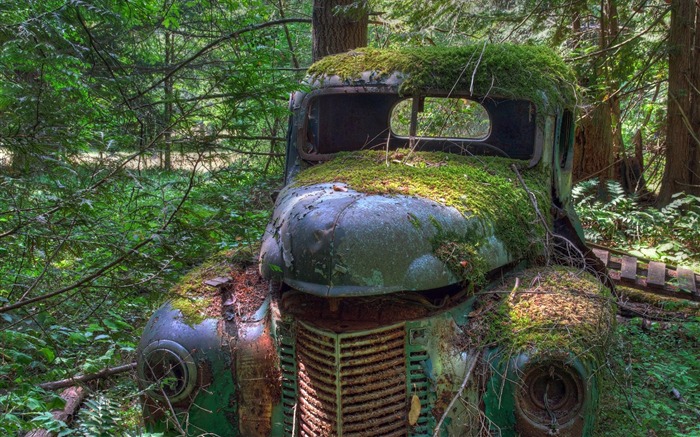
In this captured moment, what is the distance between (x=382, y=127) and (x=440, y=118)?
1.28 metres

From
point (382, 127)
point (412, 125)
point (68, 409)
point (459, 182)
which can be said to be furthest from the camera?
point (382, 127)

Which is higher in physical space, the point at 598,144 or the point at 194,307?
the point at 598,144

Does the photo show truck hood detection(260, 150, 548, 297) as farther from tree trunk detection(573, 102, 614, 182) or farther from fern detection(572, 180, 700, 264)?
tree trunk detection(573, 102, 614, 182)

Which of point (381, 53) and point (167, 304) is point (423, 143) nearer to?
point (381, 53)

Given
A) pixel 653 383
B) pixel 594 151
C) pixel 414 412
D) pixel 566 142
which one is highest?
pixel 566 142

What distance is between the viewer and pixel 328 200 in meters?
2.92

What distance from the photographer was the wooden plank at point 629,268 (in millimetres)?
6708

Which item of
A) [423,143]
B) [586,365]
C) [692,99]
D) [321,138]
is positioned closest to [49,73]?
[321,138]

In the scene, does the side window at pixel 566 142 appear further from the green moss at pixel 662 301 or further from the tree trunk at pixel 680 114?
the tree trunk at pixel 680 114

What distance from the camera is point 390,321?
281cm

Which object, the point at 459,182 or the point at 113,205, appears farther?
the point at 113,205

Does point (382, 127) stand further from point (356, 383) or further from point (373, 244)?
point (356, 383)

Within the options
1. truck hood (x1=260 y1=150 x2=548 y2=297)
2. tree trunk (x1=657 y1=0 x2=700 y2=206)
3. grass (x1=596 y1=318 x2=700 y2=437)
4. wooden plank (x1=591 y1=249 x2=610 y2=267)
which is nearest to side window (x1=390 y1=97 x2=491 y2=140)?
truck hood (x1=260 y1=150 x2=548 y2=297)

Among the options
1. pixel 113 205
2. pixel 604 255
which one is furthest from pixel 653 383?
pixel 113 205
